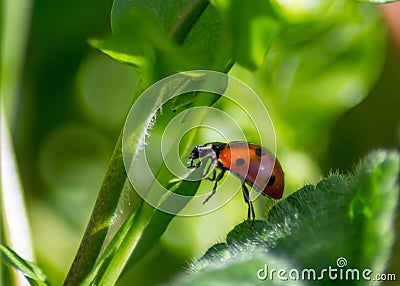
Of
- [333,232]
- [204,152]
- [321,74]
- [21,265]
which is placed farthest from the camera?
[321,74]

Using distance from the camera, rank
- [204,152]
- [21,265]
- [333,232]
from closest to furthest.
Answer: [333,232], [21,265], [204,152]

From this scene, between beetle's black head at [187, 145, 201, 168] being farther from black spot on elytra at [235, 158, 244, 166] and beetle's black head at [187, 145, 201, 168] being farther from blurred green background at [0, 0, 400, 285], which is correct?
blurred green background at [0, 0, 400, 285]

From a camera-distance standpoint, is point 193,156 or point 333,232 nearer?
point 333,232

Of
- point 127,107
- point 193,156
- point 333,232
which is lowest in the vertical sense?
point 333,232

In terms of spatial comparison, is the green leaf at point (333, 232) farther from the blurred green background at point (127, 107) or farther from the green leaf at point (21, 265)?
the blurred green background at point (127, 107)

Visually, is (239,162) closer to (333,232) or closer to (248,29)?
(248,29)

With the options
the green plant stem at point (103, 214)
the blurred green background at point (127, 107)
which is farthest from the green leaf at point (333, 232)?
the blurred green background at point (127, 107)

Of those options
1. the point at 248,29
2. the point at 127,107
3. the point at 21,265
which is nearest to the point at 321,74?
the point at 127,107
